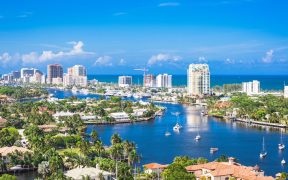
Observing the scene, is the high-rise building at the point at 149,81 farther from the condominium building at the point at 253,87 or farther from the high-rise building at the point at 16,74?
the high-rise building at the point at 16,74

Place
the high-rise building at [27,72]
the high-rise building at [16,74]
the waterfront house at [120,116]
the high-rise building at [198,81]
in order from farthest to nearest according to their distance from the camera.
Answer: the high-rise building at [16,74]
the high-rise building at [27,72]
the high-rise building at [198,81]
the waterfront house at [120,116]

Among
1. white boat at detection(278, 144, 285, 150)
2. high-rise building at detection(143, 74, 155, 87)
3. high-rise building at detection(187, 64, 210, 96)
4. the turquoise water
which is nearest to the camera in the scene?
the turquoise water

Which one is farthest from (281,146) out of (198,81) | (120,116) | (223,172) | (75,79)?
(75,79)

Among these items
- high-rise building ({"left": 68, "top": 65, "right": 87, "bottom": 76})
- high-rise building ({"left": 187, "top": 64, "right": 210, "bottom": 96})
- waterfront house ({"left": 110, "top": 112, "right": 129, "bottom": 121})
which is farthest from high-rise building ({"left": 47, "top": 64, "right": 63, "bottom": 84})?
waterfront house ({"left": 110, "top": 112, "right": 129, "bottom": 121})

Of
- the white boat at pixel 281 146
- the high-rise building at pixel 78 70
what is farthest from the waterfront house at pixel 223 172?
the high-rise building at pixel 78 70

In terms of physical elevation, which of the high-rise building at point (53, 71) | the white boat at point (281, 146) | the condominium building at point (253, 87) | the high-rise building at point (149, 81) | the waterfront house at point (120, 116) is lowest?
the white boat at point (281, 146)

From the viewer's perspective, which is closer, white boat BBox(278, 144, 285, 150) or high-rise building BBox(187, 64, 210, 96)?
white boat BBox(278, 144, 285, 150)

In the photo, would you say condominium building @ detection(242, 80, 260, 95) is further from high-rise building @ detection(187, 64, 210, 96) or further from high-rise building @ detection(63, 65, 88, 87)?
high-rise building @ detection(63, 65, 88, 87)

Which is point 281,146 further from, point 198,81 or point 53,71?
point 53,71
